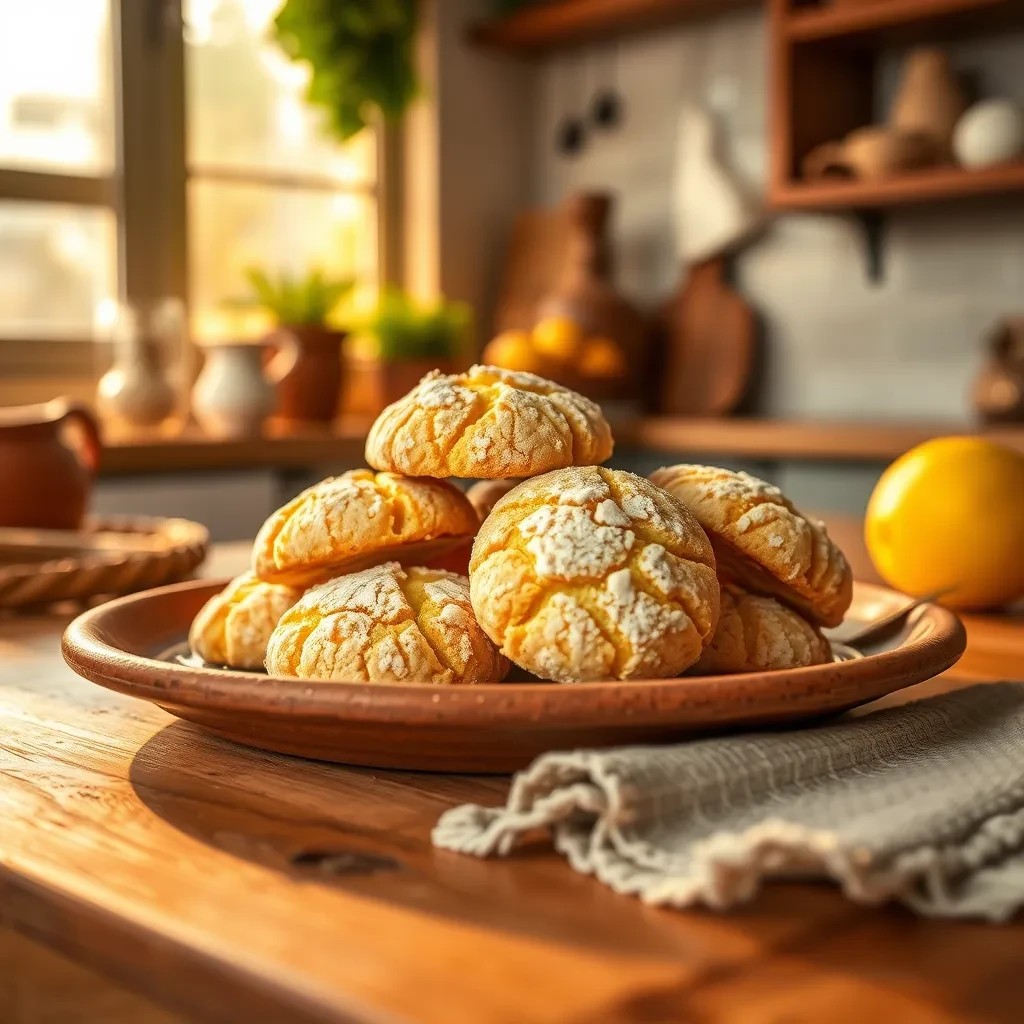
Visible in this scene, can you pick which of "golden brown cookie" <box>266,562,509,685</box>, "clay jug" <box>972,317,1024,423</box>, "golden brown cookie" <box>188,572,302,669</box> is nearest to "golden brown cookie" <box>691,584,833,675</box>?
"golden brown cookie" <box>266,562,509,685</box>

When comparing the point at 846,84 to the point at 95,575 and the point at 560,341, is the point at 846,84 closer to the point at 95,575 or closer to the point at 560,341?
the point at 560,341

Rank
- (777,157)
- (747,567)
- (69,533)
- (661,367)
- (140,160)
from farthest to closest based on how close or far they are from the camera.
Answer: (661,367), (140,160), (777,157), (69,533), (747,567)

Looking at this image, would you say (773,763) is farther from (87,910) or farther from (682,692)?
(87,910)

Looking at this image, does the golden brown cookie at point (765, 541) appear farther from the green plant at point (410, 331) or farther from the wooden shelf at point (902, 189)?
the green plant at point (410, 331)

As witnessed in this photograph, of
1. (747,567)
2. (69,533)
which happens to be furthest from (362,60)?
(747,567)

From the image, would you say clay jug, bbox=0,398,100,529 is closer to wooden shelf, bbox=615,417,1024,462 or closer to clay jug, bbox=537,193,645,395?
wooden shelf, bbox=615,417,1024,462

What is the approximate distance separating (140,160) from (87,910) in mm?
3195

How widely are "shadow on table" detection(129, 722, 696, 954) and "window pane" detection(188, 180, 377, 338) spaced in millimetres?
2977

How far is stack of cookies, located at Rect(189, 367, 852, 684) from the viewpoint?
58cm

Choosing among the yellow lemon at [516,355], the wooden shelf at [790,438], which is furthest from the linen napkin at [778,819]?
the yellow lemon at [516,355]

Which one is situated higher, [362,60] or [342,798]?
[362,60]

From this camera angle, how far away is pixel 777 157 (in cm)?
315

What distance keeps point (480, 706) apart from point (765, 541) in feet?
0.61

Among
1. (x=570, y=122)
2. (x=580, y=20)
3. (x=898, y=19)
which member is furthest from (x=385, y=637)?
(x=570, y=122)
